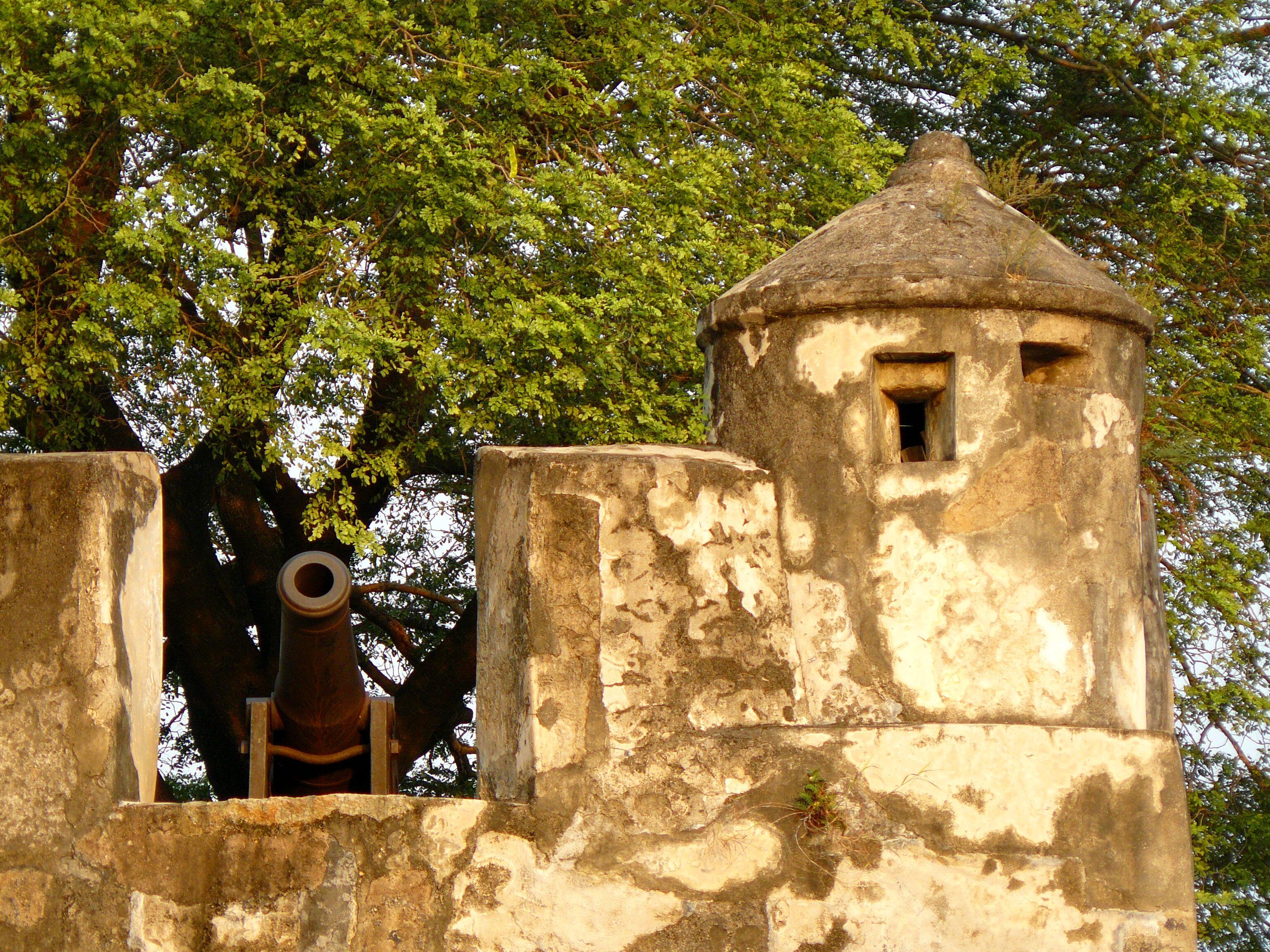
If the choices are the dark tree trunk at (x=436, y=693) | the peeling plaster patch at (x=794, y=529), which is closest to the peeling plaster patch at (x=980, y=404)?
the peeling plaster patch at (x=794, y=529)

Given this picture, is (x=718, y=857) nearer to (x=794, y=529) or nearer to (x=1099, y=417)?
(x=794, y=529)

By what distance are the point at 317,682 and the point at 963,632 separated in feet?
11.8

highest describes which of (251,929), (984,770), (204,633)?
(204,633)

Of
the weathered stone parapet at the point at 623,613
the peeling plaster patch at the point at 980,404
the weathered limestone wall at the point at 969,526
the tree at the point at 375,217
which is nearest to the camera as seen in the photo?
the weathered stone parapet at the point at 623,613

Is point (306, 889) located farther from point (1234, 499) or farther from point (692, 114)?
point (1234, 499)

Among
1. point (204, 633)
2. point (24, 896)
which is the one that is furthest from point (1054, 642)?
point (204, 633)

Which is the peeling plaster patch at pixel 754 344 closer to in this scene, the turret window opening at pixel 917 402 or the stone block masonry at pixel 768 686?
the stone block masonry at pixel 768 686

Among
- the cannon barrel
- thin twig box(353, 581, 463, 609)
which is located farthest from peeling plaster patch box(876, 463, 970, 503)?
thin twig box(353, 581, 463, 609)

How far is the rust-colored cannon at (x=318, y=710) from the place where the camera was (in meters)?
6.18

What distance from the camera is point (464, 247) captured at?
7.52m

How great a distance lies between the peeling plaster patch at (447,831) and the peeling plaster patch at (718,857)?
0.39 meters

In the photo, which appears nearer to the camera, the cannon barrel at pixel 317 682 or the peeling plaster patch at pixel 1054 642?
the peeling plaster patch at pixel 1054 642

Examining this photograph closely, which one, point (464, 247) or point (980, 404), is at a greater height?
point (464, 247)

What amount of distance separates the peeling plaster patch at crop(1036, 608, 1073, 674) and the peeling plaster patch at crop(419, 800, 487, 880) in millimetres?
1381
